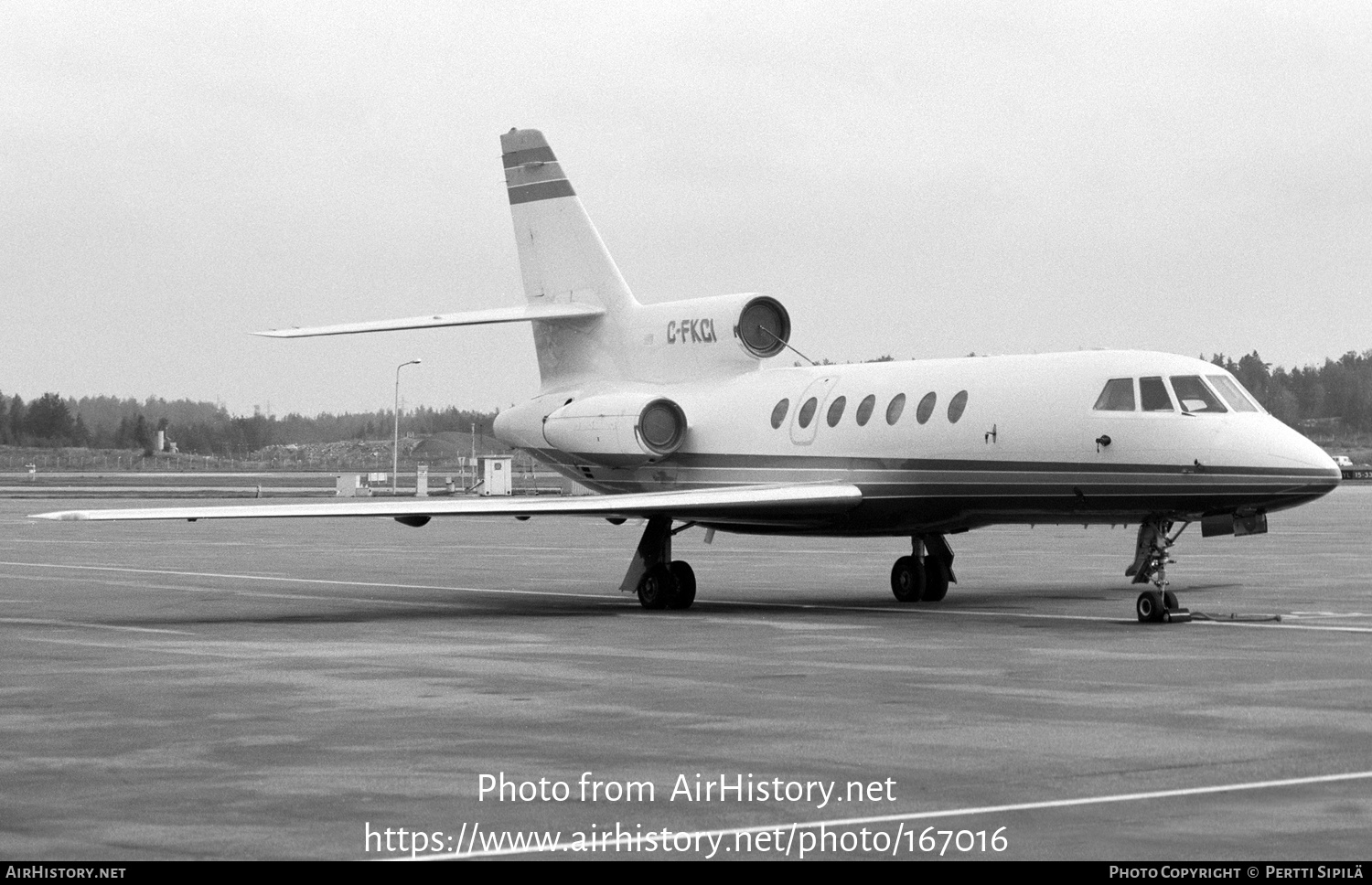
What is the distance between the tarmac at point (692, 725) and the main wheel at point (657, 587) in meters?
0.65

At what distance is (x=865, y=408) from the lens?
23719mm

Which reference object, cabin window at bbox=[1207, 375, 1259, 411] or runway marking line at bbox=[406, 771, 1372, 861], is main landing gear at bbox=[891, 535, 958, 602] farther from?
runway marking line at bbox=[406, 771, 1372, 861]

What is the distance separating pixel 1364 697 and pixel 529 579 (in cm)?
1831

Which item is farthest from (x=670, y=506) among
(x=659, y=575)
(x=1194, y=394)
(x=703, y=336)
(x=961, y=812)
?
(x=961, y=812)

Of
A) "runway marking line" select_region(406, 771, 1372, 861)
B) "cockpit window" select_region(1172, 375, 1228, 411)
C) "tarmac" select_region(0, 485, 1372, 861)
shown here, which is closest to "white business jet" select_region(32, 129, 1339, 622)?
"cockpit window" select_region(1172, 375, 1228, 411)

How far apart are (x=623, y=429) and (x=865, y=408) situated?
394cm

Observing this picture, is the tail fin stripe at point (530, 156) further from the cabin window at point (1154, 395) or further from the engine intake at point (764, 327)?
the cabin window at point (1154, 395)

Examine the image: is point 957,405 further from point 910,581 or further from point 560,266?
point 560,266

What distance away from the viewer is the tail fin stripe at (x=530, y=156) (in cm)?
2895

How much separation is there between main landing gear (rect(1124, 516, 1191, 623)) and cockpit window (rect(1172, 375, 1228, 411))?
1.31 metres

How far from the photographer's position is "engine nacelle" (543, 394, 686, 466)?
85.1 feet

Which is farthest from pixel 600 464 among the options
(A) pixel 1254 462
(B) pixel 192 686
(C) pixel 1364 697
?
(C) pixel 1364 697

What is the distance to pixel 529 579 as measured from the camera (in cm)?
2994
